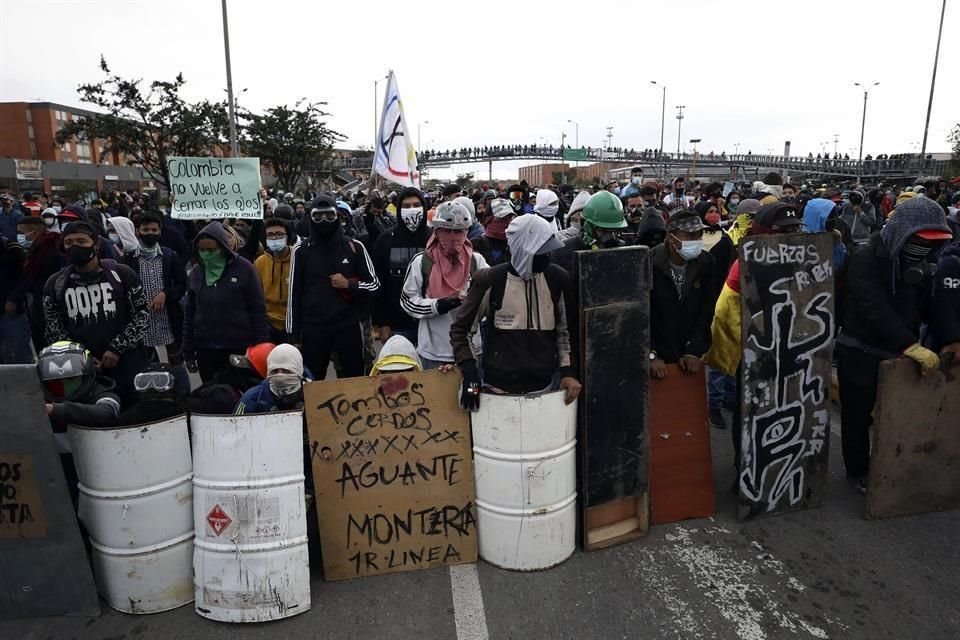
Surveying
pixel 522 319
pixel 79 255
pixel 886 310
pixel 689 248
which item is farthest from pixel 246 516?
pixel 886 310

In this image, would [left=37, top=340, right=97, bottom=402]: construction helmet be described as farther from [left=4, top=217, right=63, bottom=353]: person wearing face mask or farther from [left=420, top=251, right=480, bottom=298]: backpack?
[left=4, top=217, right=63, bottom=353]: person wearing face mask

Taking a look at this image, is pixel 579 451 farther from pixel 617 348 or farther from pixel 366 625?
pixel 366 625

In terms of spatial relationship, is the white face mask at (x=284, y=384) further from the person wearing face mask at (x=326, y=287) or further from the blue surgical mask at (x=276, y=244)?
the blue surgical mask at (x=276, y=244)

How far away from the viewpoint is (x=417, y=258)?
14.3 feet

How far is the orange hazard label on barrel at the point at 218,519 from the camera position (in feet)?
9.76

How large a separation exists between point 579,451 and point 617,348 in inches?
24.6

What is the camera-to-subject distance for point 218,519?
2.98m

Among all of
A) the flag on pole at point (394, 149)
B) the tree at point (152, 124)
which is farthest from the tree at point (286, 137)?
the flag on pole at point (394, 149)

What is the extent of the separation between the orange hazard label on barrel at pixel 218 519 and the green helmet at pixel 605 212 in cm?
281

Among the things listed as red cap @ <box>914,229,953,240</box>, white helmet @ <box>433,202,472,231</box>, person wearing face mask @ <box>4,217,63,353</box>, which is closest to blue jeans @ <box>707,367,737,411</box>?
red cap @ <box>914,229,953,240</box>

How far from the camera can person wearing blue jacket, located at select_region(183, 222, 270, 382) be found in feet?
14.8

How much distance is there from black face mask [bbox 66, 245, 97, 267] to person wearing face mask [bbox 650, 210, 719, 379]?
3663 millimetres

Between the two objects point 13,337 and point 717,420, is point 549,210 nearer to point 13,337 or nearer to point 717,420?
point 717,420

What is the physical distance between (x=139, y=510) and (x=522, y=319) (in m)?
2.12
